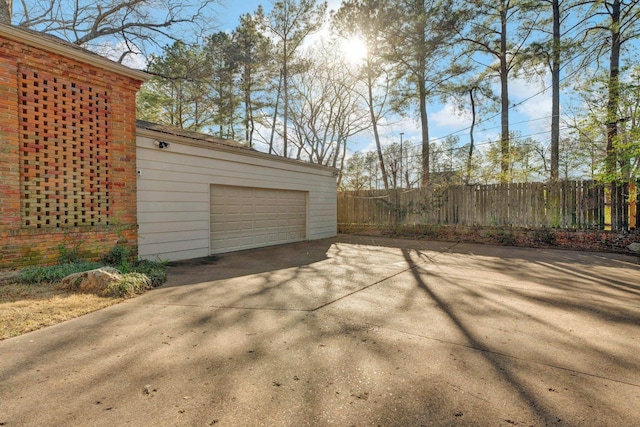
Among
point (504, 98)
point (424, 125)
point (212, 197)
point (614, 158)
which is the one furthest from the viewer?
point (424, 125)

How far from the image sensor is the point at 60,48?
4.61 meters

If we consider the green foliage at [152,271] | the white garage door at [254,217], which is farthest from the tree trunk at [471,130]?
the green foliage at [152,271]

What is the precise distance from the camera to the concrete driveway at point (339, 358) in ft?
5.17

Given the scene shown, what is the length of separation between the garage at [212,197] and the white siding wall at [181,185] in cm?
2

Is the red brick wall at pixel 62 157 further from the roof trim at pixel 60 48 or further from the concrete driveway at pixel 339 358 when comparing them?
the concrete driveway at pixel 339 358

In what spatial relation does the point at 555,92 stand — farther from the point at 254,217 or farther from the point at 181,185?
the point at 181,185

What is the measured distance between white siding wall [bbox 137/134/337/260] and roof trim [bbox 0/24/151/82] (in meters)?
1.09

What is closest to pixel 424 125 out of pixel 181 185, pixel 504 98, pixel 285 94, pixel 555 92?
pixel 504 98

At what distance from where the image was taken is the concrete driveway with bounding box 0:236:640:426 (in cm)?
158

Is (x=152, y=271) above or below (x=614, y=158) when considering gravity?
below

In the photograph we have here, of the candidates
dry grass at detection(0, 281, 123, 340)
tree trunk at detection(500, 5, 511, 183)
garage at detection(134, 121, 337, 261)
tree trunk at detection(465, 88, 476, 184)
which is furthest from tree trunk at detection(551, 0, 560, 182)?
dry grass at detection(0, 281, 123, 340)

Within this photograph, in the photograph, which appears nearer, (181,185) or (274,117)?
(181,185)

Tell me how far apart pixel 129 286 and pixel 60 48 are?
395 centimetres

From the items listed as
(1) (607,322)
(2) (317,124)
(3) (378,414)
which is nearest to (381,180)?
(2) (317,124)
